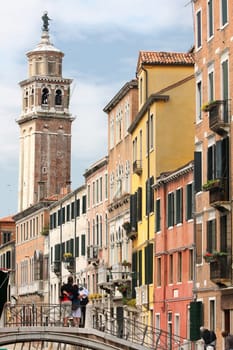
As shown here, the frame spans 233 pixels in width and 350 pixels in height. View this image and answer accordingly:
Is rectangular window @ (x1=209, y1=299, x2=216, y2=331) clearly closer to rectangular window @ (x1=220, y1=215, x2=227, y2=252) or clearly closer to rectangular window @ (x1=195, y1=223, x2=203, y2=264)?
rectangular window @ (x1=195, y1=223, x2=203, y2=264)

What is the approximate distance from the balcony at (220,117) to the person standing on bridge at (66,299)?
6.72 meters

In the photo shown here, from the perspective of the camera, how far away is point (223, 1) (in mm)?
43438

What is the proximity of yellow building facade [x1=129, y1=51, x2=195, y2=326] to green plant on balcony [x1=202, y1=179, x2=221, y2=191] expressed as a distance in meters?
12.2

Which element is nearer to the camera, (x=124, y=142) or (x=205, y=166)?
(x=205, y=166)

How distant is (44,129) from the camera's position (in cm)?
14012

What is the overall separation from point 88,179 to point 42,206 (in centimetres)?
2029

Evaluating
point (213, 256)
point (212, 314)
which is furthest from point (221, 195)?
point (212, 314)

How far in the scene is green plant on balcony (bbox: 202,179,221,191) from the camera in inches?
1665

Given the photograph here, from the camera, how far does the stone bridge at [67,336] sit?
44.2 m

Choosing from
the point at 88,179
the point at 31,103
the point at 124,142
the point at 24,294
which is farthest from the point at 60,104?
the point at 124,142

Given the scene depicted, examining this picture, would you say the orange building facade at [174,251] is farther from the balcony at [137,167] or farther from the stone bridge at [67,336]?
the balcony at [137,167]

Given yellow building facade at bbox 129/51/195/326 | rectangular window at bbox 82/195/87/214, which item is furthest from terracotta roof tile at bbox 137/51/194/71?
rectangular window at bbox 82/195/87/214

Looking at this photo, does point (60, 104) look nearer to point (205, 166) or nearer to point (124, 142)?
point (124, 142)

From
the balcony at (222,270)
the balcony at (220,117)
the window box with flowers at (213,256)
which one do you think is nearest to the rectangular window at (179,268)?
the window box with flowers at (213,256)
